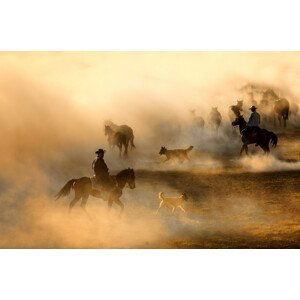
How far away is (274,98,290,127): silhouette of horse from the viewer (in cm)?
390

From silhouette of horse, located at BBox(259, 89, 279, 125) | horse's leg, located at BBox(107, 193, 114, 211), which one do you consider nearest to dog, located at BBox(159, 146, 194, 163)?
horse's leg, located at BBox(107, 193, 114, 211)

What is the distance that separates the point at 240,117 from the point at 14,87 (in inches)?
73.0

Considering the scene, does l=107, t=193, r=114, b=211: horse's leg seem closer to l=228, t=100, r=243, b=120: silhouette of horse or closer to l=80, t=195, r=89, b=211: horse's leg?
l=80, t=195, r=89, b=211: horse's leg

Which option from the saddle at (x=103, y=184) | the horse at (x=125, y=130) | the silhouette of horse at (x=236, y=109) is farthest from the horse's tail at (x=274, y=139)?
the saddle at (x=103, y=184)

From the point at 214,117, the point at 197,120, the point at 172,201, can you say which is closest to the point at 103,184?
the point at 172,201

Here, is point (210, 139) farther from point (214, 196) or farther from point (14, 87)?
point (14, 87)

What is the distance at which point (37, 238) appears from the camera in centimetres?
394

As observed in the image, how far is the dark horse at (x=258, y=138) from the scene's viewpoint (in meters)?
3.91

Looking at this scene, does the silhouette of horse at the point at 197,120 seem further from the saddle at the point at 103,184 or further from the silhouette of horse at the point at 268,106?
the saddle at the point at 103,184

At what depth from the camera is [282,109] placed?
3.91 m

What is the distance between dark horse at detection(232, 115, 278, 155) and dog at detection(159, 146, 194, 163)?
16.7 inches

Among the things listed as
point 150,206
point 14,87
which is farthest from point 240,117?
point 14,87

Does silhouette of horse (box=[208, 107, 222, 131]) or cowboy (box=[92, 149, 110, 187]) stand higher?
silhouette of horse (box=[208, 107, 222, 131])

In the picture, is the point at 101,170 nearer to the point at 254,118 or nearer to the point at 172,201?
the point at 172,201
